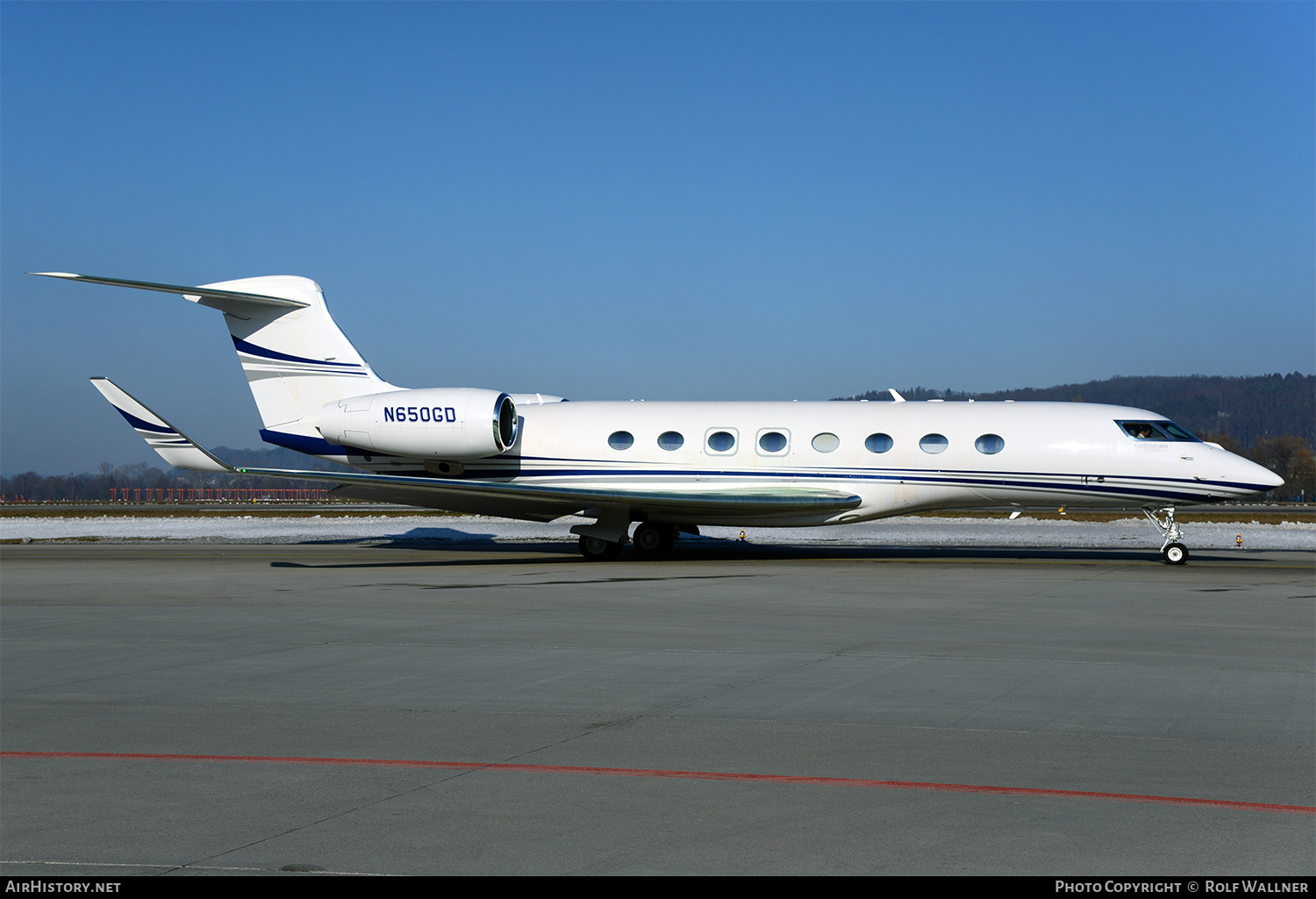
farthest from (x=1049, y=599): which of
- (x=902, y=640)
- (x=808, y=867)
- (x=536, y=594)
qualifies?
(x=808, y=867)

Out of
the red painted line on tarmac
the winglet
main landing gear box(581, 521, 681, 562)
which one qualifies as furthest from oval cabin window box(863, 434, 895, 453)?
the red painted line on tarmac

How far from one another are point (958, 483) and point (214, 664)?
1569 cm

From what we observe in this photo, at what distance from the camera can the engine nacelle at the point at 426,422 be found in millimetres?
23031

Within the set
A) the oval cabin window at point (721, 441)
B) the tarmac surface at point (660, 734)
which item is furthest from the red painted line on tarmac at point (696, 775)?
the oval cabin window at point (721, 441)

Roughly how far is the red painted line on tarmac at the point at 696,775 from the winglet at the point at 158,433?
52.1 ft

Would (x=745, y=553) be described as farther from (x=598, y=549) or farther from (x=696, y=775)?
(x=696, y=775)

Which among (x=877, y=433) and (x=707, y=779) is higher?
(x=877, y=433)

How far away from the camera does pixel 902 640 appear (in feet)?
37.0

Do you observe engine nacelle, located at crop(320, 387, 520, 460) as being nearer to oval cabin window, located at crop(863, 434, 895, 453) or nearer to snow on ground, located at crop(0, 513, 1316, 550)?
snow on ground, located at crop(0, 513, 1316, 550)

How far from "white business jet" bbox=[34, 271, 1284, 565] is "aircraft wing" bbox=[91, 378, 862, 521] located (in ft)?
0.13

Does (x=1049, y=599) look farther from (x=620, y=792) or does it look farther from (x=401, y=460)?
(x=401, y=460)

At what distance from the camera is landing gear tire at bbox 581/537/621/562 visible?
2316cm
